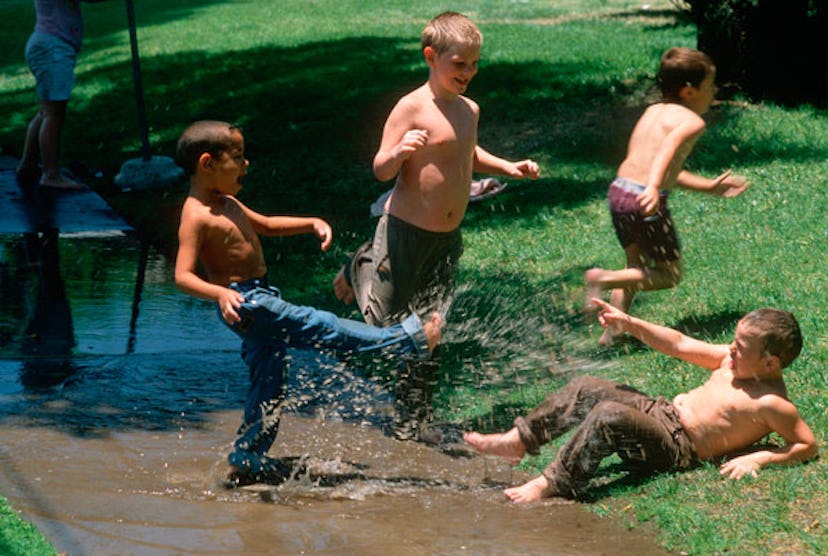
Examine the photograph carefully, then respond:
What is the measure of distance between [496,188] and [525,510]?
1.70 meters

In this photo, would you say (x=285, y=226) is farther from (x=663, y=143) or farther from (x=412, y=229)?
(x=663, y=143)

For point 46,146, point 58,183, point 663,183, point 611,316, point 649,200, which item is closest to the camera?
point 611,316

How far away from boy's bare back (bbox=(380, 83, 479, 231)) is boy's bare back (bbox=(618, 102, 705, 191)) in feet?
3.72

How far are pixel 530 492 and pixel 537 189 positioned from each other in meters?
4.91

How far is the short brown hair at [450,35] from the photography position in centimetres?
505

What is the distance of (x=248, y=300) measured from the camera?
15.2ft

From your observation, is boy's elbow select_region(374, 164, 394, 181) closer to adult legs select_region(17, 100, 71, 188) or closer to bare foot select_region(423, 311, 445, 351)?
bare foot select_region(423, 311, 445, 351)

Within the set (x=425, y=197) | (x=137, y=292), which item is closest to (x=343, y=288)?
(x=425, y=197)

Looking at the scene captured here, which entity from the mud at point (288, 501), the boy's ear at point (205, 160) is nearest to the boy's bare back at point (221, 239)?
the boy's ear at point (205, 160)

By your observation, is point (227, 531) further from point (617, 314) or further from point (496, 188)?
point (496, 188)

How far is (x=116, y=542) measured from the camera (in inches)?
171

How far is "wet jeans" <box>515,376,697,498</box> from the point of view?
4.51 m

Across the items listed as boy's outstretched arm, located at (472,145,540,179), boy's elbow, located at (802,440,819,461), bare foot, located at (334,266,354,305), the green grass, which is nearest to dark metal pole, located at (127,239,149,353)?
the green grass

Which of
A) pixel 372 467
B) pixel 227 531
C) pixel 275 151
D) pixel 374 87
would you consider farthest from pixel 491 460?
pixel 374 87
